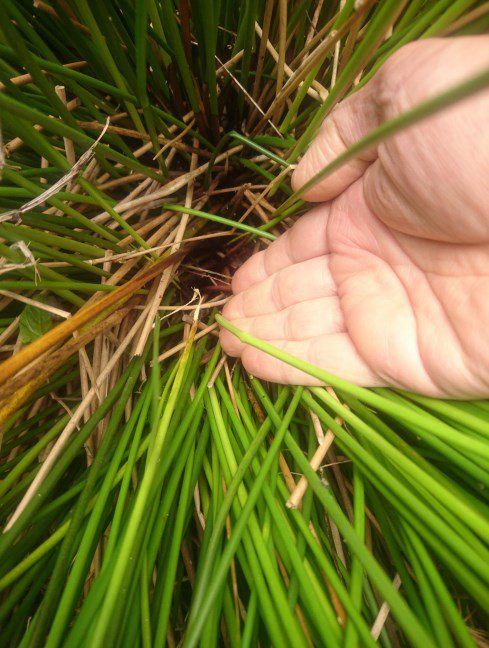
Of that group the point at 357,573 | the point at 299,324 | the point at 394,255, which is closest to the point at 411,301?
the point at 394,255

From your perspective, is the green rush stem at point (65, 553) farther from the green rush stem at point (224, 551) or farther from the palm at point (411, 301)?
the palm at point (411, 301)

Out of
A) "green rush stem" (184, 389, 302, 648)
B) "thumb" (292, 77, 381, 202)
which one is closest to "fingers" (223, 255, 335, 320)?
"thumb" (292, 77, 381, 202)

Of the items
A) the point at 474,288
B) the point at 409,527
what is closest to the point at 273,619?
the point at 409,527

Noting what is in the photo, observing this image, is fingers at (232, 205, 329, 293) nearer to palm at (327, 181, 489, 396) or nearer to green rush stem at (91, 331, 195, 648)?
palm at (327, 181, 489, 396)

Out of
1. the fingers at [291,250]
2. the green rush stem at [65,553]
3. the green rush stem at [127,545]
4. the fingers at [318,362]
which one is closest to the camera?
the green rush stem at [127,545]

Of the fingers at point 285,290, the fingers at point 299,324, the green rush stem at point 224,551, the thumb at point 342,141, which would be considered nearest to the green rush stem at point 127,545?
the green rush stem at point 224,551

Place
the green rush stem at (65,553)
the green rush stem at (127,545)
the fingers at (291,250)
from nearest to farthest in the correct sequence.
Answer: the green rush stem at (127,545) → the green rush stem at (65,553) → the fingers at (291,250)

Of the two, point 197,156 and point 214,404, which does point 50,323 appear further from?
point 197,156
